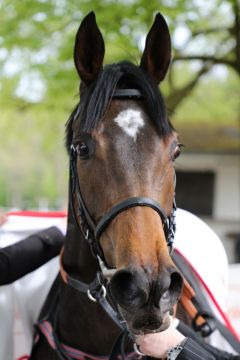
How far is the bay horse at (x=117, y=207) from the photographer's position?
1.83 metres

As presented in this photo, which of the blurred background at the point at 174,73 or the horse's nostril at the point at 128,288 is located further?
the blurred background at the point at 174,73

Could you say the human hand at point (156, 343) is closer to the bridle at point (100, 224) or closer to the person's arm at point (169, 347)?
the person's arm at point (169, 347)

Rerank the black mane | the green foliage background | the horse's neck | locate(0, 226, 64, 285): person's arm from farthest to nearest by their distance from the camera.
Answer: the green foliage background → locate(0, 226, 64, 285): person's arm → the horse's neck → the black mane

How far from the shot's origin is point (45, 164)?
47438 mm

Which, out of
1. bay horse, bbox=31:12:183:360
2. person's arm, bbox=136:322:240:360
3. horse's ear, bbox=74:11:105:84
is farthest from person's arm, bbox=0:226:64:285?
horse's ear, bbox=74:11:105:84

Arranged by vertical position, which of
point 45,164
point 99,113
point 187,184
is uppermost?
point 99,113

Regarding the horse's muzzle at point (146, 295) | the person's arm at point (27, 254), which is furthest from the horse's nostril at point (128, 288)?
the person's arm at point (27, 254)

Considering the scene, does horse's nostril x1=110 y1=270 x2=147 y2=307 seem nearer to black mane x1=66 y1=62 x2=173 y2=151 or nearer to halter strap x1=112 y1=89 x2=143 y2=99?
black mane x1=66 y1=62 x2=173 y2=151

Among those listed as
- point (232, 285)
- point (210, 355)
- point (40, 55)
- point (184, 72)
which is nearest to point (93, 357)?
point (210, 355)

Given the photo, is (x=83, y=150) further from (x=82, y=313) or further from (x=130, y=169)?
(x=82, y=313)

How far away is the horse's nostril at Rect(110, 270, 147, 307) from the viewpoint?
1768mm

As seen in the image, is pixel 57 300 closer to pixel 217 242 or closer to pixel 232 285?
pixel 217 242

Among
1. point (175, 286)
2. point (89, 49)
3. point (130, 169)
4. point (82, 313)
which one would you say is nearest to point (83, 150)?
point (130, 169)

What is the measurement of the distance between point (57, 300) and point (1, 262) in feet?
1.22
